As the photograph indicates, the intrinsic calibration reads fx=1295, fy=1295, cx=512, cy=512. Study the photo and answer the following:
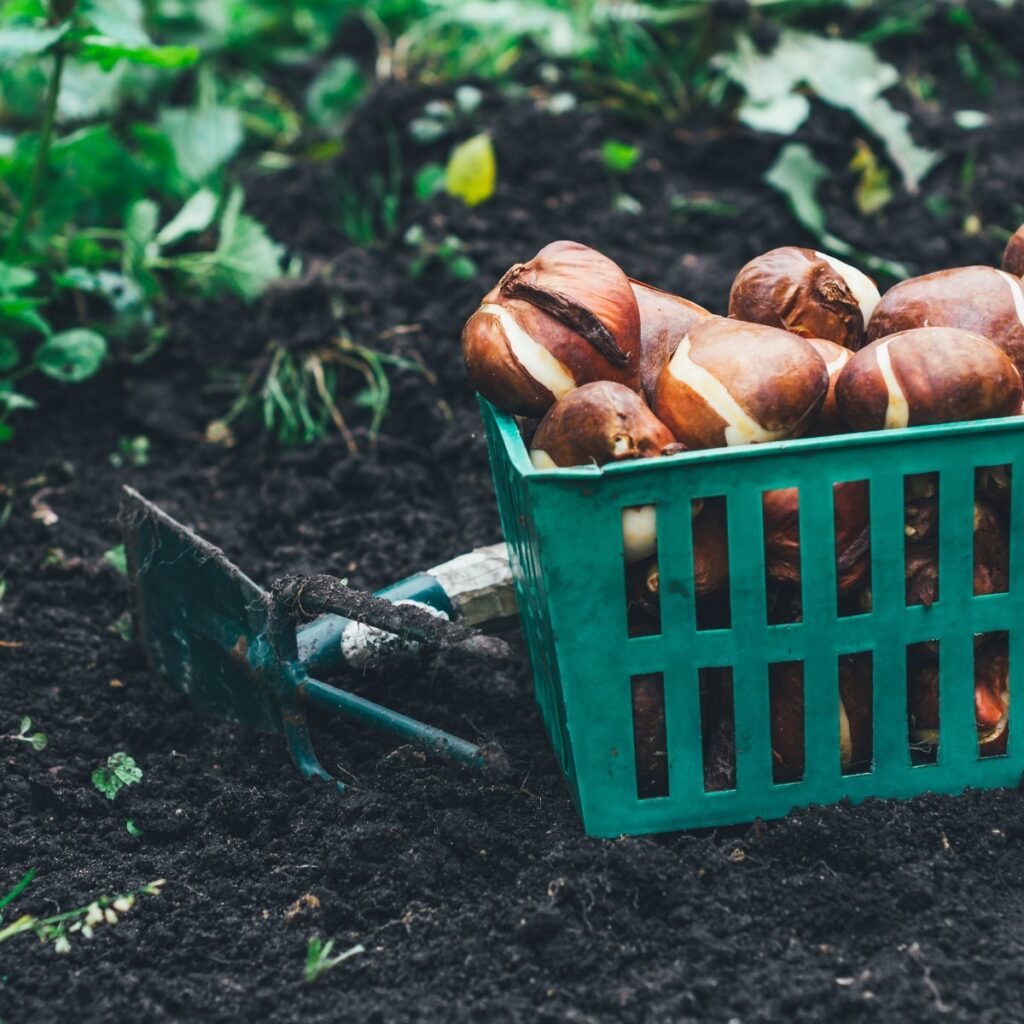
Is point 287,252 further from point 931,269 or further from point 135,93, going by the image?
point 931,269

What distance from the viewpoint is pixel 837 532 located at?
5.16ft

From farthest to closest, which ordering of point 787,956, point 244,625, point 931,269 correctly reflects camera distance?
point 931,269
point 244,625
point 787,956

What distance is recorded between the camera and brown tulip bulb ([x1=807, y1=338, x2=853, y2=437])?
165cm

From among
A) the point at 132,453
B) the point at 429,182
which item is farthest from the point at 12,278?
the point at 429,182

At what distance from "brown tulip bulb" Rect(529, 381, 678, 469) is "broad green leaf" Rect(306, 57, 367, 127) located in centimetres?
281

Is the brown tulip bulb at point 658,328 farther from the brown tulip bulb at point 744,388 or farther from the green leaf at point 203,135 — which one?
the green leaf at point 203,135

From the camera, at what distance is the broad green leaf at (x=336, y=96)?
13.5 feet

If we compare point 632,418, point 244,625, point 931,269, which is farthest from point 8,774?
point 931,269

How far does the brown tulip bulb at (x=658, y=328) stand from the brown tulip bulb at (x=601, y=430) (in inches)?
6.6

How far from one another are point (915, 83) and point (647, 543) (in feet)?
9.23

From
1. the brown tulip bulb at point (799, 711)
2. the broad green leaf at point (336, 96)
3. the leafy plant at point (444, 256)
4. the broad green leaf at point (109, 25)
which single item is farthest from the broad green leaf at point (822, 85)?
the brown tulip bulb at point (799, 711)

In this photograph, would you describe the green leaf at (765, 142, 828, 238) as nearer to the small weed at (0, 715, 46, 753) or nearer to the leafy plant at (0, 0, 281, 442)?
the leafy plant at (0, 0, 281, 442)

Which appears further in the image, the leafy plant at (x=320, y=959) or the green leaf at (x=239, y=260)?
the green leaf at (x=239, y=260)

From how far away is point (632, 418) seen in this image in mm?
1538
